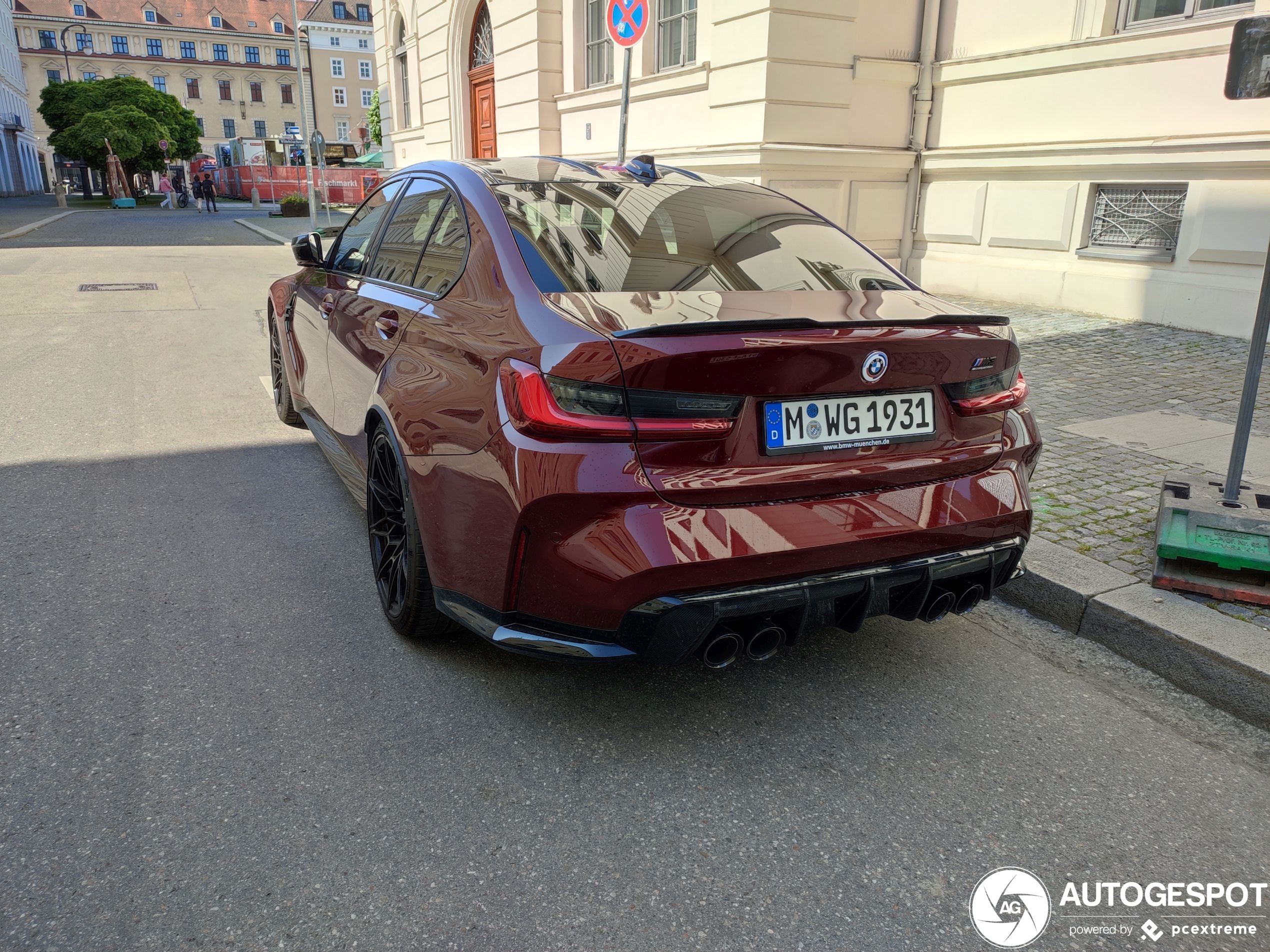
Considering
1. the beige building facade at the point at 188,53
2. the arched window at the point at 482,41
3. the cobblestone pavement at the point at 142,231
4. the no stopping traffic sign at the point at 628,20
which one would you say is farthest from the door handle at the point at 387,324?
the beige building facade at the point at 188,53

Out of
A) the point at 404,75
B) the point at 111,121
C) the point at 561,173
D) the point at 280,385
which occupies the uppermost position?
the point at 111,121

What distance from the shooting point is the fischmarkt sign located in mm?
2053

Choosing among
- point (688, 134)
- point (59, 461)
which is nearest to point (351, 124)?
point (688, 134)

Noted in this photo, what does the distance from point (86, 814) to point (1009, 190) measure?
10174mm

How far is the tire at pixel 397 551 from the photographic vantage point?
9.93ft

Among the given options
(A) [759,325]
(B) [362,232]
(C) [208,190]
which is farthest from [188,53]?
(A) [759,325]

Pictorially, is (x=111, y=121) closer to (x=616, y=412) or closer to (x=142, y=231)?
(x=142, y=231)

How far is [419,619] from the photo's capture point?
10.2 ft

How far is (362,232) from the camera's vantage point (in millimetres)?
4312

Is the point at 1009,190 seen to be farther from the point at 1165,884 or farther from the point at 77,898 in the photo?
the point at 77,898

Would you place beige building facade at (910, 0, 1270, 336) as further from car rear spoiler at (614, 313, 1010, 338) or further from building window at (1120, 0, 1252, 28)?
car rear spoiler at (614, 313, 1010, 338)

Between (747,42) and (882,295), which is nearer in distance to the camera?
(882,295)

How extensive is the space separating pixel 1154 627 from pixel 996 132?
8430 millimetres

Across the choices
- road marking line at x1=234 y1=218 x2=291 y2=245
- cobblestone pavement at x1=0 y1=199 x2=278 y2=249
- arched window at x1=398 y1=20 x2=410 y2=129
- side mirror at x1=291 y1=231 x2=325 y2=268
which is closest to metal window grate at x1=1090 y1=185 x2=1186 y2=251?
side mirror at x1=291 y1=231 x2=325 y2=268
